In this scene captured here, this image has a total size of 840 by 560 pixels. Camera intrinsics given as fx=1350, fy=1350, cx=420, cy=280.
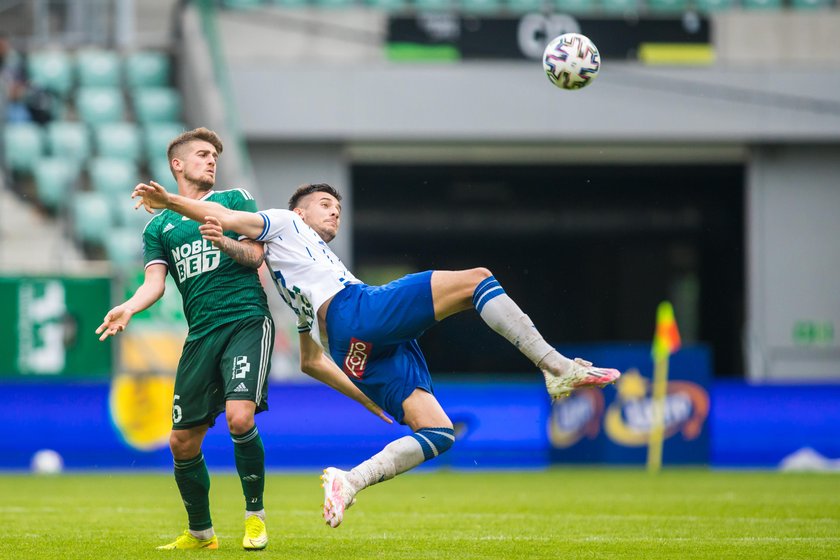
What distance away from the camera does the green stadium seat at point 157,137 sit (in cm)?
2183

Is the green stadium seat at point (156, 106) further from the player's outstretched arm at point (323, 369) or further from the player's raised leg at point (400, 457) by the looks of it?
the player's raised leg at point (400, 457)

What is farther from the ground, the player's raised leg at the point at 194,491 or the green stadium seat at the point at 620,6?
the green stadium seat at the point at 620,6

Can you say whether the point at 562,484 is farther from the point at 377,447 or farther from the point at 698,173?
the point at 698,173

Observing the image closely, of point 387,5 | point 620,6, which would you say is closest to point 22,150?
point 387,5

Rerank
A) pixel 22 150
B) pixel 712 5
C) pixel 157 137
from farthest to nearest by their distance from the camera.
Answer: pixel 712 5 < pixel 157 137 < pixel 22 150

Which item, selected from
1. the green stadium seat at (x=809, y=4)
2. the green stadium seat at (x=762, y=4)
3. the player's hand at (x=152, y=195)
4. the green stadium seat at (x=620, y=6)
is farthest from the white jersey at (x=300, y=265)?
the green stadium seat at (x=809, y=4)

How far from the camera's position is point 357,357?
691 cm

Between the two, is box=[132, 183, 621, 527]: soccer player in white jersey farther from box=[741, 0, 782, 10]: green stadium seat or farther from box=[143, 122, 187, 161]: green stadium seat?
box=[741, 0, 782, 10]: green stadium seat

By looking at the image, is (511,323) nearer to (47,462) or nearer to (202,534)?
(202,534)

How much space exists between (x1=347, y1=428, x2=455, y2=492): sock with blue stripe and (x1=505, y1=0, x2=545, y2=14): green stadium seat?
1692 centimetres

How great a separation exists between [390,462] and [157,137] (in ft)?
53.1

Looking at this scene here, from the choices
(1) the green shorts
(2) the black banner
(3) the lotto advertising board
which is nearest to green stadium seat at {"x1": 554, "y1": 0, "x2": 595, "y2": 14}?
(2) the black banner

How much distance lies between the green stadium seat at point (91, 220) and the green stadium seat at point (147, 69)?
3874 mm

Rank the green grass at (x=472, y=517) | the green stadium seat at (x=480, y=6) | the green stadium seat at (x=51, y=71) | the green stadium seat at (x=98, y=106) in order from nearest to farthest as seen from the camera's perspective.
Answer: the green grass at (x=472, y=517) → the green stadium seat at (x=98, y=106) → the green stadium seat at (x=51, y=71) → the green stadium seat at (x=480, y=6)
